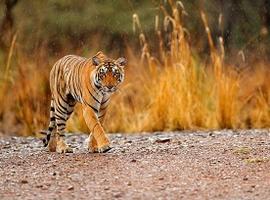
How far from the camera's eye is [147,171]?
1016 cm

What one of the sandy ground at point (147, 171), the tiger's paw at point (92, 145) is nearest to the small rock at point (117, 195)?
the sandy ground at point (147, 171)

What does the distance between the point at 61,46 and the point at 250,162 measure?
10257 millimetres

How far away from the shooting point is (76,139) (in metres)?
14.2

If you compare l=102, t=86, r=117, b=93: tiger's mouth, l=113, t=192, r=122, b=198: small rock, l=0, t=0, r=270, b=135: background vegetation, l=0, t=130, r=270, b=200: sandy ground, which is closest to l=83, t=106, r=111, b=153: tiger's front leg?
l=0, t=130, r=270, b=200: sandy ground

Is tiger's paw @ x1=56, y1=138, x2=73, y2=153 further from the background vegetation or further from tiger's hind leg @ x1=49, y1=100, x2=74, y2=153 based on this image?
the background vegetation

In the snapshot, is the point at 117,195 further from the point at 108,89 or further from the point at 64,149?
the point at 64,149

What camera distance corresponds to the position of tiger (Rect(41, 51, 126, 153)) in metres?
11.0

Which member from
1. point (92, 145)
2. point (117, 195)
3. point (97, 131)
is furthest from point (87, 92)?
point (117, 195)

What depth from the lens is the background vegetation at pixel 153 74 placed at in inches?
580

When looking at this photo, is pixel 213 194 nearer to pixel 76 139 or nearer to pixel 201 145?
pixel 201 145

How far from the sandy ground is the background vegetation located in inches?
70.8

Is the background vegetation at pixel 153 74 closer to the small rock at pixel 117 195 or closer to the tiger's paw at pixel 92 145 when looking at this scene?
the tiger's paw at pixel 92 145

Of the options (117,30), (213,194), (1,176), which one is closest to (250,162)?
(213,194)

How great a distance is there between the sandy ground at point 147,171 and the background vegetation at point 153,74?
180 cm
